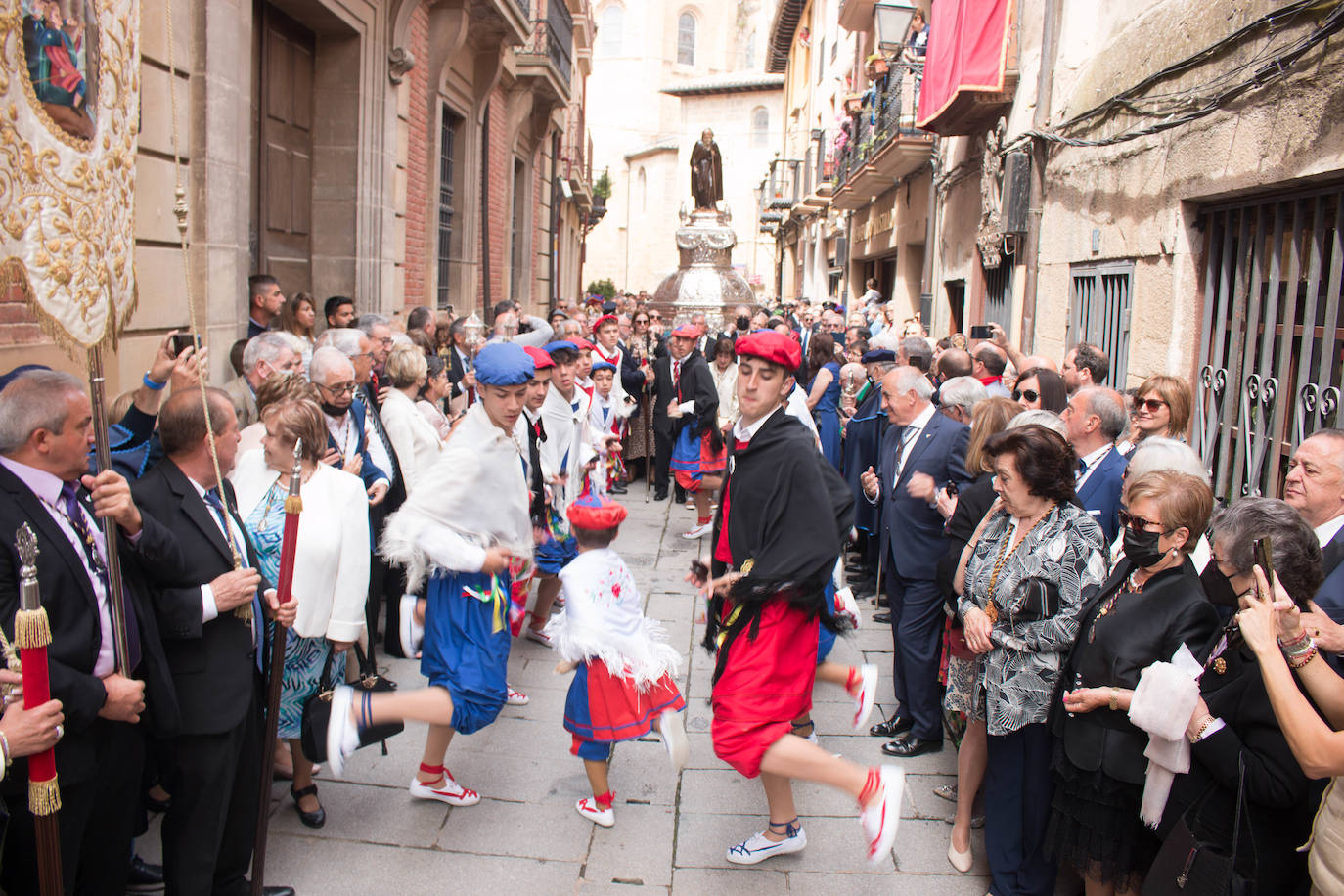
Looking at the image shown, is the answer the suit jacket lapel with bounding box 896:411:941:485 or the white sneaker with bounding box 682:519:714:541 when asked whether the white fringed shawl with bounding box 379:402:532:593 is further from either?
the white sneaker with bounding box 682:519:714:541

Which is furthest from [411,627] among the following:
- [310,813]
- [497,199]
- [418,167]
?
[497,199]

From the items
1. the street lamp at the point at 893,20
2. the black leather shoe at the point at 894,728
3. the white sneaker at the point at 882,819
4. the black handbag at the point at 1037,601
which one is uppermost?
the street lamp at the point at 893,20

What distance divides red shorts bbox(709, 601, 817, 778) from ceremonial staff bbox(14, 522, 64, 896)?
2079mm

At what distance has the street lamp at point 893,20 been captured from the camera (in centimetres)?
1276

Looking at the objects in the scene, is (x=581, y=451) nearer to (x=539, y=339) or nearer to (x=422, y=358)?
(x=422, y=358)

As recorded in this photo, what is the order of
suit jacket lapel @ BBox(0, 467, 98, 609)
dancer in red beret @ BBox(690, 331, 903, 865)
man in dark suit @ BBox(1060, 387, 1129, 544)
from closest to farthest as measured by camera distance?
suit jacket lapel @ BBox(0, 467, 98, 609)
dancer in red beret @ BBox(690, 331, 903, 865)
man in dark suit @ BBox(1060, 387, 1129, 544)

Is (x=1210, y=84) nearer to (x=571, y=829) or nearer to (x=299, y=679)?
(x=571, y=829)

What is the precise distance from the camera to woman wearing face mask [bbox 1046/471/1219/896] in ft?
10.1

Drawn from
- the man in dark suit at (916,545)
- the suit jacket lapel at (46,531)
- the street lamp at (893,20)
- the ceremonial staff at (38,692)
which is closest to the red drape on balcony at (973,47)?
the street lamp at (893,20)

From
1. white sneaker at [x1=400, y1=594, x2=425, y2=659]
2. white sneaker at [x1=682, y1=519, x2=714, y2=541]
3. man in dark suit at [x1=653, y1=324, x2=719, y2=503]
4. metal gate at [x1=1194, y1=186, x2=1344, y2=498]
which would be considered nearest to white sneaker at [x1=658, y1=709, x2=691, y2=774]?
white sneaker at [x1=400, y1=594, x2=425, y2=659]

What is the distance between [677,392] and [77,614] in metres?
7.85

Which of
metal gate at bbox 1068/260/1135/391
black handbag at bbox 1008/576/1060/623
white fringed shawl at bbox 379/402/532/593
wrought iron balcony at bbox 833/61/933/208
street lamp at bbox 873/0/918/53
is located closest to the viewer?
black handbag at bbox 1008/576/1060/623

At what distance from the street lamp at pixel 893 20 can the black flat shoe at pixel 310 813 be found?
12.0 metres

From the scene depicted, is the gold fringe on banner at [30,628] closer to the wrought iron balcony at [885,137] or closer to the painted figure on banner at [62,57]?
the painted figure on banner at [62,57]
